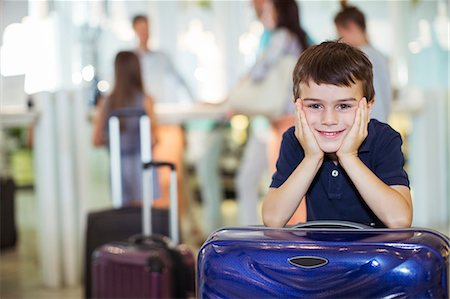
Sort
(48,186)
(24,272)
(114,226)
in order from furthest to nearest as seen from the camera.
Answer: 1. (24,272)
2. (48,186)
3. (114,226)

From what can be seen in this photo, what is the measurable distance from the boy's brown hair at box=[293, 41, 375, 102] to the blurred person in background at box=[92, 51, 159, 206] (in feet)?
9.16

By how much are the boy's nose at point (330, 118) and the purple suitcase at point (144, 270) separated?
133 cm

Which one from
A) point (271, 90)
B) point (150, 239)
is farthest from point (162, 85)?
point (150, 239)

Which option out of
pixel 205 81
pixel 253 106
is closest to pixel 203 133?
pixel 205 81

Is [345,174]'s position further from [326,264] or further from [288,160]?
[326,264]

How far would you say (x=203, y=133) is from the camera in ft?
22.4

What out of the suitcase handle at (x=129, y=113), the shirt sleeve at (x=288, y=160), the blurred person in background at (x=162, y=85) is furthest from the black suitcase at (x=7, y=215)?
the shirt sleeve at (x=288, y=160)

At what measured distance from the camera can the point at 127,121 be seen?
16.1 ft

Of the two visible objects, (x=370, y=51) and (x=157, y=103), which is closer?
(x=370, y=51)

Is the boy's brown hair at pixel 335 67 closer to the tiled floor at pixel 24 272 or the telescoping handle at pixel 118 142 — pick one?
the telescoping handle at pixel 118 142

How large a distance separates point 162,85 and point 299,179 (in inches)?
152

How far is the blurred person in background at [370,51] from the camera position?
337 centimetres

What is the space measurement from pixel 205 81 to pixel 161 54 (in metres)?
1.32

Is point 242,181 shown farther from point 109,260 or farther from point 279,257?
point 279,257
